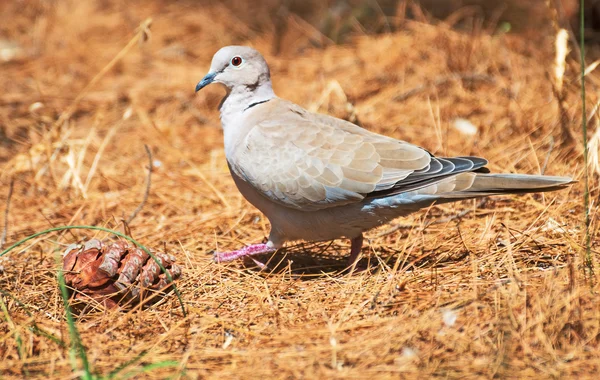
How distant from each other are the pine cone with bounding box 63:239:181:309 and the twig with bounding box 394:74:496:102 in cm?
340

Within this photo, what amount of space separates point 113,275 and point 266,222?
1.47 metres

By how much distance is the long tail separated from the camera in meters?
3.15

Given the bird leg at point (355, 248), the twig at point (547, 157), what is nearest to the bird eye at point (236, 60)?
the bird leg at point (355, 248)

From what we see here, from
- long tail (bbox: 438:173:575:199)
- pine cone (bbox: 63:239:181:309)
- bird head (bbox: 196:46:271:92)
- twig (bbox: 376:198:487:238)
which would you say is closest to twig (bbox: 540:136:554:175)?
twig (bbox: 376:198:487:238)

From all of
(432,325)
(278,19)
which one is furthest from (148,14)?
(432,325)

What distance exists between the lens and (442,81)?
6.12 meters

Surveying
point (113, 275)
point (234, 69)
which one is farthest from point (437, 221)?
point (113, 275)

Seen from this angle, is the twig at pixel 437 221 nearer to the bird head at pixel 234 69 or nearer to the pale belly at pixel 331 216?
the pale belly at pixel 331 216

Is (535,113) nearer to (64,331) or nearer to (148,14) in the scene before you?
(64,331)

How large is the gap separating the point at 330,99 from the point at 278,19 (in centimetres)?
226

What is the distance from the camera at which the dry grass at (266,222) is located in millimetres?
2684

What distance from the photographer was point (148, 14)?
320 inches

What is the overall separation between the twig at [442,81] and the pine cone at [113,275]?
3397 mm

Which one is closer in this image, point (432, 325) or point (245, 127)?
point (432, 325)
